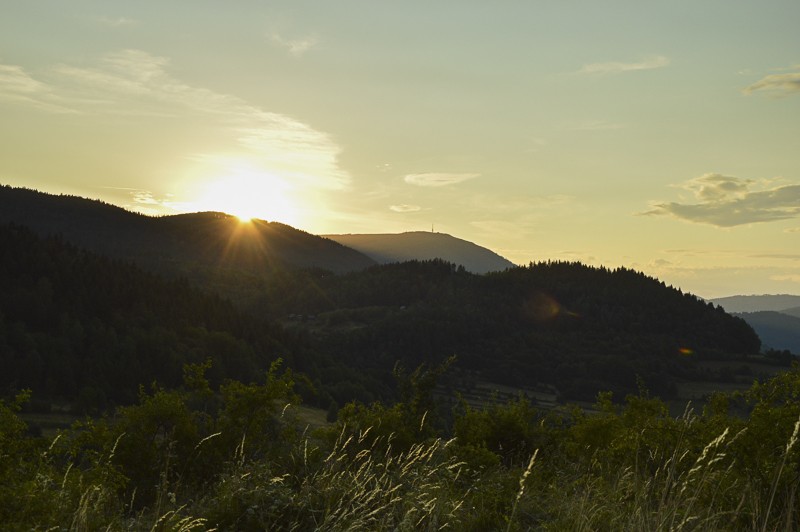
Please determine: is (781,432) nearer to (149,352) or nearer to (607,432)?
(607,432)

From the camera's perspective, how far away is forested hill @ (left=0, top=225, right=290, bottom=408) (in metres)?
116

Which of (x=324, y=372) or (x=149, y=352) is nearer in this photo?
(x=149, y=352)

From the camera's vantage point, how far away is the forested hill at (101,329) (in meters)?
116

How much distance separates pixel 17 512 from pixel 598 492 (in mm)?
6766

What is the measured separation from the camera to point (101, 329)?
131 meters

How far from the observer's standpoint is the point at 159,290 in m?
161

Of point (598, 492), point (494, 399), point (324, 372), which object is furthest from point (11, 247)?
point (598, 492)

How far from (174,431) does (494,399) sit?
9728 millimetres

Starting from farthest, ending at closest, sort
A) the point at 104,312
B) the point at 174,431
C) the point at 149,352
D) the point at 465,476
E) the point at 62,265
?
1. the point at 62,265
2. the point at 104,312
3. the point at 149,352
4. the point at 174,431
5. the point at 465,476

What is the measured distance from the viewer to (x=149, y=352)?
425 feet

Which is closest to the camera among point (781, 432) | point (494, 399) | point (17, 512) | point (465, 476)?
point (17, 512)

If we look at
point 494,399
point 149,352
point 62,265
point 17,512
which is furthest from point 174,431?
A: point 62,265

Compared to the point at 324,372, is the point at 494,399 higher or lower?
higher

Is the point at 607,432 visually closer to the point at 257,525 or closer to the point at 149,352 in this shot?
the point at 257,525
